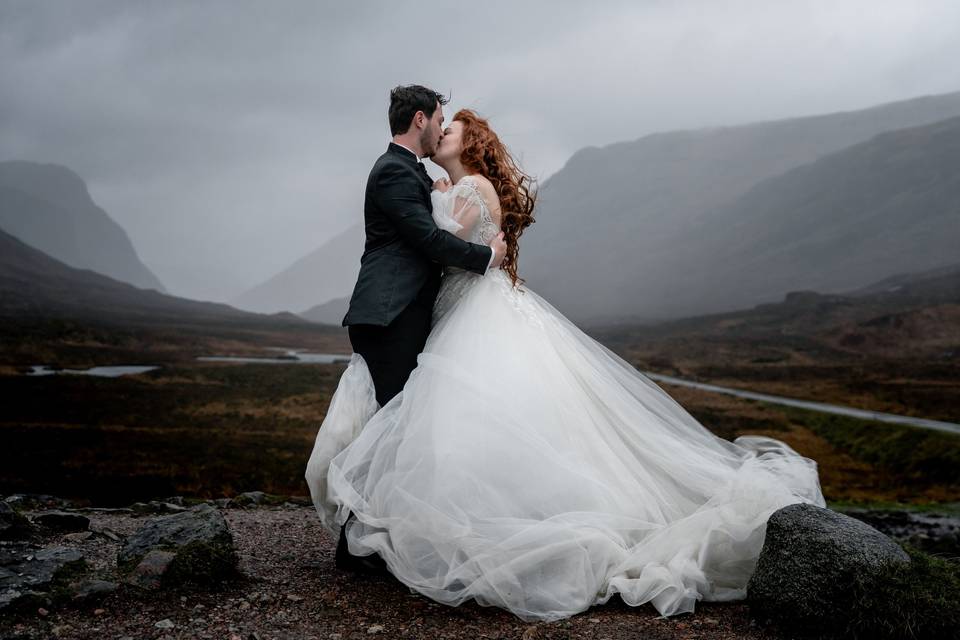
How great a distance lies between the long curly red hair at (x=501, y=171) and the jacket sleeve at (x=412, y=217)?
0.63m

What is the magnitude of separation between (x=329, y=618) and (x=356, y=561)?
97 centimetres

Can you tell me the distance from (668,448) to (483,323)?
192cm

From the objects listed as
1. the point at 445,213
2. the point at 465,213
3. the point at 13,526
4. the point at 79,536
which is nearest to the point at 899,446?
the point at 465,213

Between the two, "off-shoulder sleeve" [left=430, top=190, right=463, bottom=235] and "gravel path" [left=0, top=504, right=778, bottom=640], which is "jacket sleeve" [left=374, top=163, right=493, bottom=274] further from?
"gravel path" [left=0, top=504, right=778, bottom=640]

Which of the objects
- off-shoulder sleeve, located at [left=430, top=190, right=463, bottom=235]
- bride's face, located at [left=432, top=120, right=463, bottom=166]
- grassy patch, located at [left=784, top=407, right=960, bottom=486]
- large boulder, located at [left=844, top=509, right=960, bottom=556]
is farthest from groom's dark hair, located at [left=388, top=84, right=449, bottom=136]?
grassy patch, located at [left=784, top=407, right=960, bottom=486]

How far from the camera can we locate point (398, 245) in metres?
5.34

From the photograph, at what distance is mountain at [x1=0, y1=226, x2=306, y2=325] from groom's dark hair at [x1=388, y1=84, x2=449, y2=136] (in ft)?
386

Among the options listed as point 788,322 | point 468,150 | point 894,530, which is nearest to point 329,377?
point 894,530

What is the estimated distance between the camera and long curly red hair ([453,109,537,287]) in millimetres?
5656

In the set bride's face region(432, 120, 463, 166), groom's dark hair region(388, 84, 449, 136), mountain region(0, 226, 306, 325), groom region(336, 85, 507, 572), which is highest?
groom's dark hair region(388, 84, 449, 136)

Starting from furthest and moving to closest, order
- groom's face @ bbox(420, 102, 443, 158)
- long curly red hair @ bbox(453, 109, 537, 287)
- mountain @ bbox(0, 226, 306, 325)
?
mountain @ bbox(0, 226, 306, 325)
long curly red hair @ bbox(453, 109, 537, 287)
groom's face @ bbox(420, 102, 443, 158)

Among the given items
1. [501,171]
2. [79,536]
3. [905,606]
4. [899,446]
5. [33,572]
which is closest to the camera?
[905,606]

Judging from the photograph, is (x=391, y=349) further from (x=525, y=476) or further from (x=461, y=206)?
(x=525, y=476)

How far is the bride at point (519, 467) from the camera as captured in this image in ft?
14.9
